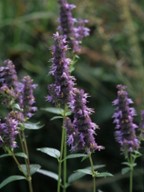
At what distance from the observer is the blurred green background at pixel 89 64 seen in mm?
4816

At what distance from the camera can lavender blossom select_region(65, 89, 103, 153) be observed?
221 cm

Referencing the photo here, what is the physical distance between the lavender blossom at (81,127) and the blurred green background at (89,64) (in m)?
2.03

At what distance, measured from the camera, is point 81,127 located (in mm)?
2234

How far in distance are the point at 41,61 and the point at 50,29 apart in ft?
1.79

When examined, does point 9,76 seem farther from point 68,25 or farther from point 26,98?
point 68,25

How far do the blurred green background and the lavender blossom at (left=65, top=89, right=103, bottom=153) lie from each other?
2.03m

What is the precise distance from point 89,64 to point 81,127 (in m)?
3.51

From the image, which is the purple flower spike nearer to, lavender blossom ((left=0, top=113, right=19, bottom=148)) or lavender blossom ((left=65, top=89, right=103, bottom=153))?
lavender blossom ((left=65, top=89, right=103, bottom=153))

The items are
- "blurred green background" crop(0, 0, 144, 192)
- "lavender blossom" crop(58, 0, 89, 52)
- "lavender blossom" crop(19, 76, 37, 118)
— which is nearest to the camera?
"lavender blossom" crop(19, 76, 37, 118)

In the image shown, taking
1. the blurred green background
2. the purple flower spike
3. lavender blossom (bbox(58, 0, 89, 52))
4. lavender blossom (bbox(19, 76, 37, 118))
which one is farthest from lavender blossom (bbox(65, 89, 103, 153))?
the blurred green background

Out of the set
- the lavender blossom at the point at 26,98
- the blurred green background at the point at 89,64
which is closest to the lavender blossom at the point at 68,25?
the lavender blossom at the point at 26,98

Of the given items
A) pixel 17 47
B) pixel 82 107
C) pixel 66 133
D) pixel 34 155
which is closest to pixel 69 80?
pixel 82 107

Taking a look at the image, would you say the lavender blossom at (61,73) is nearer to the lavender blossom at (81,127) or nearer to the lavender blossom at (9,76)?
the lavender blossom at (81,127)

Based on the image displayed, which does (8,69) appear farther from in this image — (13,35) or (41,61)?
(13,35)
